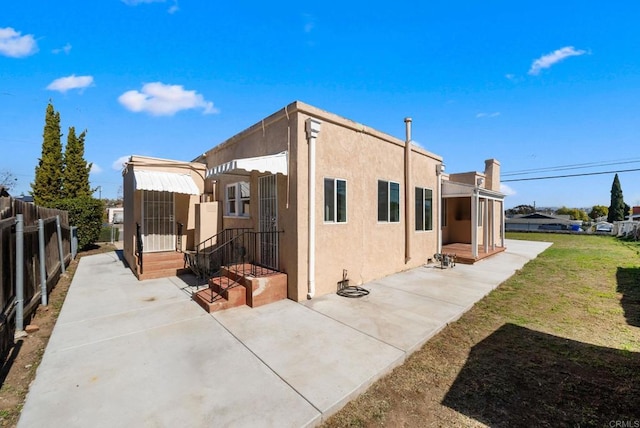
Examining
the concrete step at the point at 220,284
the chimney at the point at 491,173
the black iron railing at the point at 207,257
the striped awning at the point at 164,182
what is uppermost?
the chimney at the point at 491,173

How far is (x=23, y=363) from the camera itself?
3840 millimetres

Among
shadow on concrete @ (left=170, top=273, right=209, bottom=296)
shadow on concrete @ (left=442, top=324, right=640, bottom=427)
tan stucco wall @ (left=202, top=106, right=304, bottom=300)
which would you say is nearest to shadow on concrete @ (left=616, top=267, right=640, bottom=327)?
shadow on concrete @ (left=442, top=324, right=640, bottom=427)

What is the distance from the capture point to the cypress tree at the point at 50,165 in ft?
63.6

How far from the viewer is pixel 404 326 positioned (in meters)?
4.95

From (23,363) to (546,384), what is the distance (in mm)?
6980

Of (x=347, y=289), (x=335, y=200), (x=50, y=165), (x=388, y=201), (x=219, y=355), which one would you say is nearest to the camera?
(x=219, y=355)

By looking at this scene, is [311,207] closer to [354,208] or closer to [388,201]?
[354,208]

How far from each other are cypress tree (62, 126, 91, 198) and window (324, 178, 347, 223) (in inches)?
902

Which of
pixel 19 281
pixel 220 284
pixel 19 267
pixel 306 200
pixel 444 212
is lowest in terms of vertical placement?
pixel 220 284

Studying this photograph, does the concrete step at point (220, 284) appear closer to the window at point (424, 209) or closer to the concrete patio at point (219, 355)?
the concrete patio at point (219, 355)

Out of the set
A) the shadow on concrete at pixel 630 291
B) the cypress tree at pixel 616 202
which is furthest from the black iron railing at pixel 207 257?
the cypress tree at pixel 616 202

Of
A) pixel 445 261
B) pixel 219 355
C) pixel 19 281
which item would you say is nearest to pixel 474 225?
pixel 445 261

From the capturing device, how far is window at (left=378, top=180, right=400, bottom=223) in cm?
857

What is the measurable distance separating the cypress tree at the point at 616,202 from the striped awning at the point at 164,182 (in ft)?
214
